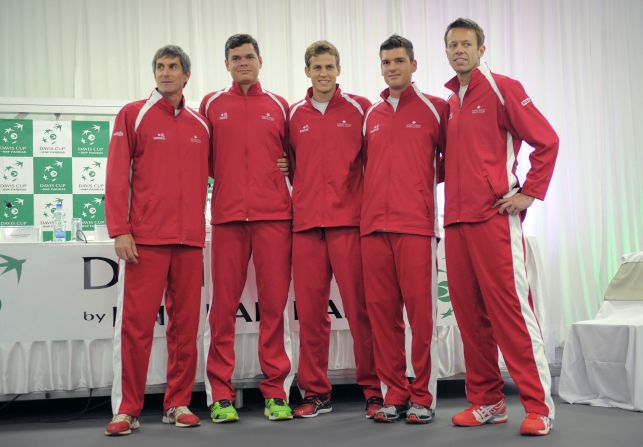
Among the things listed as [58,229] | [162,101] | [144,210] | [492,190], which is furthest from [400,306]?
[58,229]

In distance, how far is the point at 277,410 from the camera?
3.06 meters

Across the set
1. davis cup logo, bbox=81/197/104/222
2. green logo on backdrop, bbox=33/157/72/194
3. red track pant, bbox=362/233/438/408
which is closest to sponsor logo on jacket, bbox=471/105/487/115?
red track pant, bbox=362/233/438/408

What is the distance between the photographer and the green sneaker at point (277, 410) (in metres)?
3.06

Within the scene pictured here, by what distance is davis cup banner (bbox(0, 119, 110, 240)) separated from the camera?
5.13m

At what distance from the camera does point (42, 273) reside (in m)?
3.33

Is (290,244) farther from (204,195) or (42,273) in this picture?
(42,273)

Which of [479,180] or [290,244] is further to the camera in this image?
[290,244]

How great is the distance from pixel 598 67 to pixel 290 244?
4315 millimetres

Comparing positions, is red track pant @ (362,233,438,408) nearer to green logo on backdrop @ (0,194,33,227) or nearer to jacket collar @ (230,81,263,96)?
jacket collar @ (230,81,263,96)

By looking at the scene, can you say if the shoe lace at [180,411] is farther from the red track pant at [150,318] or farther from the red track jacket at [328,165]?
the red track jacket at [328,165]

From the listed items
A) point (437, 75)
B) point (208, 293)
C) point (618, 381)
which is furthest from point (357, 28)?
point (618, 381)

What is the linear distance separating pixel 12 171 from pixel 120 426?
299 centimetres

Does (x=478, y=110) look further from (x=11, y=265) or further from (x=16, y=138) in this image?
(x=16, y=138)

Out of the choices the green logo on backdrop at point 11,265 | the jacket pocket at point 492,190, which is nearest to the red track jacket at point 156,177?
the green logo on backdrop at point 11,265
